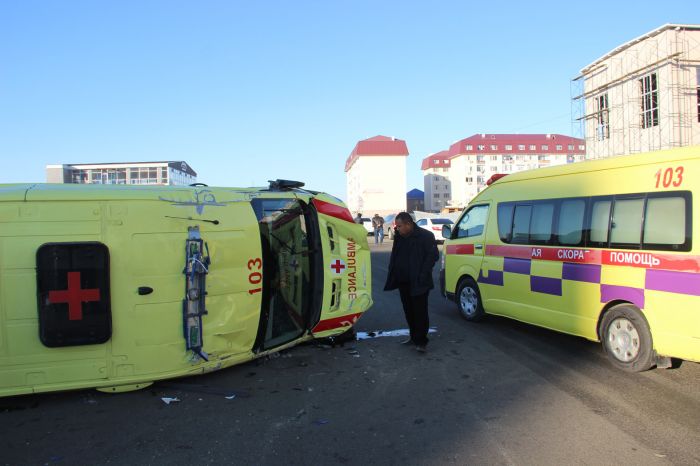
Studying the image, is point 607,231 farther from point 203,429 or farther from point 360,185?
point 360,185

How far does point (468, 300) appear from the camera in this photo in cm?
761

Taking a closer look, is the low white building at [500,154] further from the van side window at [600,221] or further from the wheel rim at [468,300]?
the van side window at [600,221]

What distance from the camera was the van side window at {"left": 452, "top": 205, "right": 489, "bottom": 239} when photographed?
7425 mm

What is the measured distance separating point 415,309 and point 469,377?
1279 millimetres

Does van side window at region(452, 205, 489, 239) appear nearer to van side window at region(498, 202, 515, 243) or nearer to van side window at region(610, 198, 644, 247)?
van side window at region(498, 202, 515, 243)

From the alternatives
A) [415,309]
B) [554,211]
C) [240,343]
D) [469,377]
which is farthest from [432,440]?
[554,211]

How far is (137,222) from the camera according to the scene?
14.1 feet

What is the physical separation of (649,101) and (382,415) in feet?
117

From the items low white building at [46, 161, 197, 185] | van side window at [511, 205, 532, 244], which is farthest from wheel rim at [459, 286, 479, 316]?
low white building at [46, 161, 197, 185]

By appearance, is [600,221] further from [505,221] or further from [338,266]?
[338,266]

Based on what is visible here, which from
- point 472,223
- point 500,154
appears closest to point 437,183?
point 500,154

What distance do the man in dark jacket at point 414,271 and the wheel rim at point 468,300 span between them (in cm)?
159

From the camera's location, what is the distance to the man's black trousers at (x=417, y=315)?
6.02 metres

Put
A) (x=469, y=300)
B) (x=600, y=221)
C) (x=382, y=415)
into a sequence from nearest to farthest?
(x=382, y=415)
(x=600, y=221)
(x=469, y=300)
